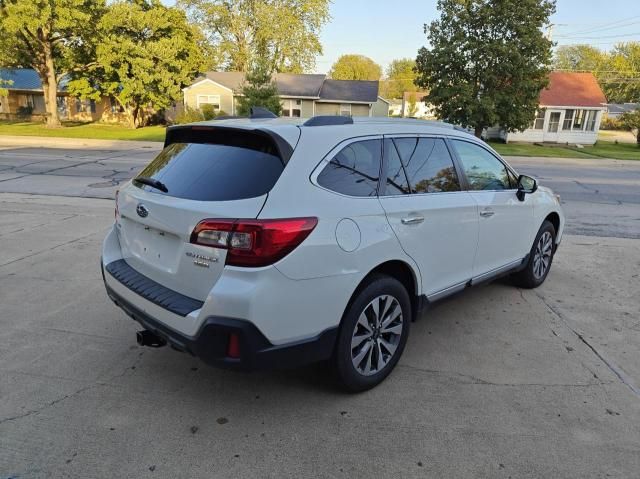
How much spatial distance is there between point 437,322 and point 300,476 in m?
2.22

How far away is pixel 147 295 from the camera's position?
9.30ft

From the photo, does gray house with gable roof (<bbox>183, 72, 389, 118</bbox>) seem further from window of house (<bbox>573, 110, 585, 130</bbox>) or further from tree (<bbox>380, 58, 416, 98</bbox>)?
tree (<bbox>380, 58, 416, 98</bbox>)

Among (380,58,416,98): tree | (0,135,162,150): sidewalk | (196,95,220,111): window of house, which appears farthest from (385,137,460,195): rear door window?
(380,58,416,98): tree

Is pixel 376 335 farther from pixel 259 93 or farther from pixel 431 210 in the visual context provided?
pixel 259 93

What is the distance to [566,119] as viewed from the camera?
35594mm

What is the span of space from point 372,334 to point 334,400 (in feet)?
1.59

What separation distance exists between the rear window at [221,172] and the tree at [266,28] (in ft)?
149

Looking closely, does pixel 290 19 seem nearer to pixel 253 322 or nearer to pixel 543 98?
pixel 543 98

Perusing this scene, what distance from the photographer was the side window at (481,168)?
3900 millimetres

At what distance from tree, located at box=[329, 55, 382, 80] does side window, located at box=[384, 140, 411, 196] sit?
89.1 metres

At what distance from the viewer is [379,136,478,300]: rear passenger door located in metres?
3.12

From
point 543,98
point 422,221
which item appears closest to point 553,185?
point 422,221

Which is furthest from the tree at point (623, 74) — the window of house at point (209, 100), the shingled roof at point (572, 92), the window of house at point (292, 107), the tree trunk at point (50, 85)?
the tree trunk at point (50, 85)

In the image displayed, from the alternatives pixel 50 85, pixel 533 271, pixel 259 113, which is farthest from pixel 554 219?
pixel 50 85
